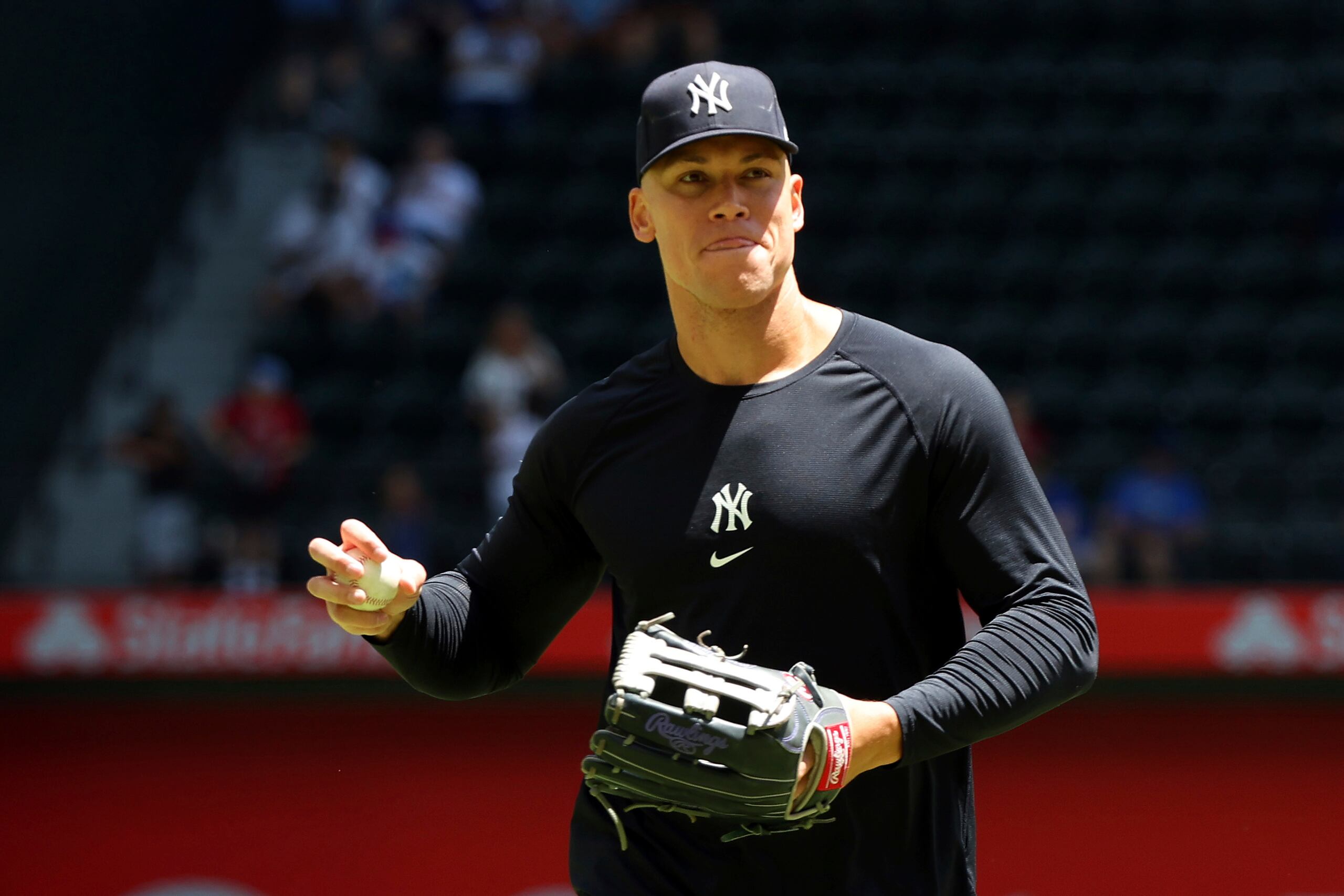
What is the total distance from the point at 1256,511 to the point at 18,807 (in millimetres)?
5975

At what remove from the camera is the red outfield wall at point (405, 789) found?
19.5 ft

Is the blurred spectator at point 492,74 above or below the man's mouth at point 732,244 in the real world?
above

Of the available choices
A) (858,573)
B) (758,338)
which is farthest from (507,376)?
→ (858,573)

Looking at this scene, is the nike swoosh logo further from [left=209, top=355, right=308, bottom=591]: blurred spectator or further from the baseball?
[left=209, top=355, right=308, bottom=591]: blurred spectator

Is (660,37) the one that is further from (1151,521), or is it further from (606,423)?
(606,423)

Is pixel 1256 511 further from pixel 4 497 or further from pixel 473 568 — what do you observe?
pixel 4 497

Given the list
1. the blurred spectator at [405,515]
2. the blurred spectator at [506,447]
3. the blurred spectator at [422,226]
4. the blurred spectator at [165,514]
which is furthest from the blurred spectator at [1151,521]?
the blurred spectator at [422,226]

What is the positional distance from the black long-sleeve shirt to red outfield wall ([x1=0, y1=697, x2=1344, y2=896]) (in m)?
3.36

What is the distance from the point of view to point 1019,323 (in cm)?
980

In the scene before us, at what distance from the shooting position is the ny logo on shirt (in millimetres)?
2637

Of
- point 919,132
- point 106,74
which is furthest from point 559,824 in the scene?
point 106,74

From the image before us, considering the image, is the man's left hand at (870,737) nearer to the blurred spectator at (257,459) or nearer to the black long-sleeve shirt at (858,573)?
the black long-sleeve shirt at (858,573)

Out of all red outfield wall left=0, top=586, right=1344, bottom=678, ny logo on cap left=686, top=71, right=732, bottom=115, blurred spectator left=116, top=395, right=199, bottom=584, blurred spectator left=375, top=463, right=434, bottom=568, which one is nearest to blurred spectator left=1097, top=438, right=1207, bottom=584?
red outfield wall left=0, top=586, right=1344, bottom=678

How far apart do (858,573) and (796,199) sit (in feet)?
2.43
